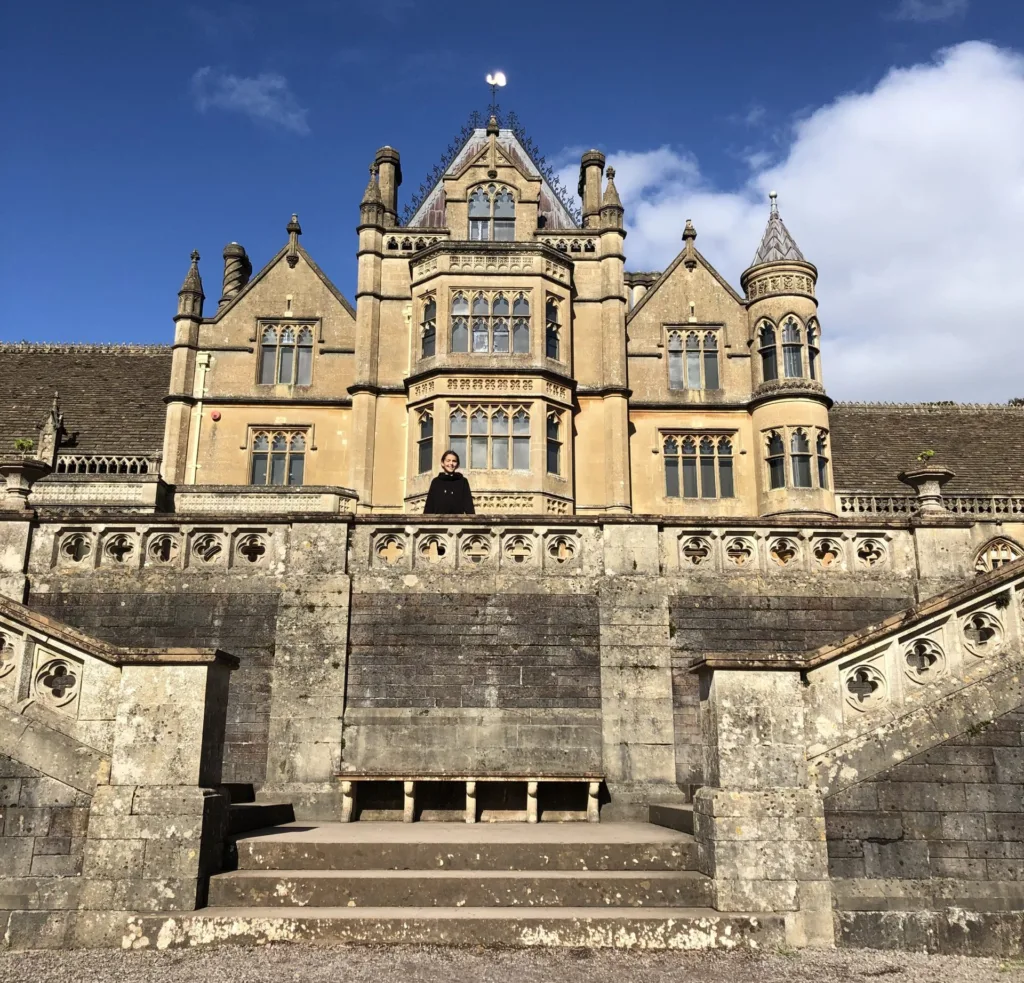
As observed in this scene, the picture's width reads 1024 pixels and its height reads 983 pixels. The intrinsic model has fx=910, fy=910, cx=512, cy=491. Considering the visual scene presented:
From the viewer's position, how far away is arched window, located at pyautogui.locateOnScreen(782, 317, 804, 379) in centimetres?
2719

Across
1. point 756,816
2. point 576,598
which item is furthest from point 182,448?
point 756,816

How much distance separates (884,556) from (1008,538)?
16716 mm

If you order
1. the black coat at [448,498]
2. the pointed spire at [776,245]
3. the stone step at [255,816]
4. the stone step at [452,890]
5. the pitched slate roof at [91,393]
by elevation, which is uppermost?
the pointed spire at [776,245]

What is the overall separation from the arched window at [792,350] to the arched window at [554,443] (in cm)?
703

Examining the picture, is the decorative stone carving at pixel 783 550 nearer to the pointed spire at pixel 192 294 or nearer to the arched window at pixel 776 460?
the arched window at pixel 776 460

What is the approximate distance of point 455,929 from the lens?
6.49 metres

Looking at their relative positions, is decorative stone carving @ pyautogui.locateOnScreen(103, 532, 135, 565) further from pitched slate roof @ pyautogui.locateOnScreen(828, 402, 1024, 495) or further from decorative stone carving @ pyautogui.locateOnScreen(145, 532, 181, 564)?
pitched slate roof @ pyautogui.locateOnScreen(828, 402, 1024, 495)

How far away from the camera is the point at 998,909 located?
22.6ft

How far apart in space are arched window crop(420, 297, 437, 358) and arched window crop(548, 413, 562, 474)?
4.14 m

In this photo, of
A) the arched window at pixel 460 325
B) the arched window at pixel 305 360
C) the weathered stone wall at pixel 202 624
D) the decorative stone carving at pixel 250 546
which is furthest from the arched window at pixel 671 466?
the weathered stone wall at pixel 202 624

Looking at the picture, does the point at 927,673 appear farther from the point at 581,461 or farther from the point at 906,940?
the point at 581,461

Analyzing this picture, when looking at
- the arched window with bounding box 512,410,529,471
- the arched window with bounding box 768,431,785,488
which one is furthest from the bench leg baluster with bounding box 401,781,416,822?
the arched window with bounding box 768,431,785,488

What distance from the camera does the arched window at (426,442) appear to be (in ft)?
86.0

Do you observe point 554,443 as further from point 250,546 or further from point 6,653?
point 6,653
